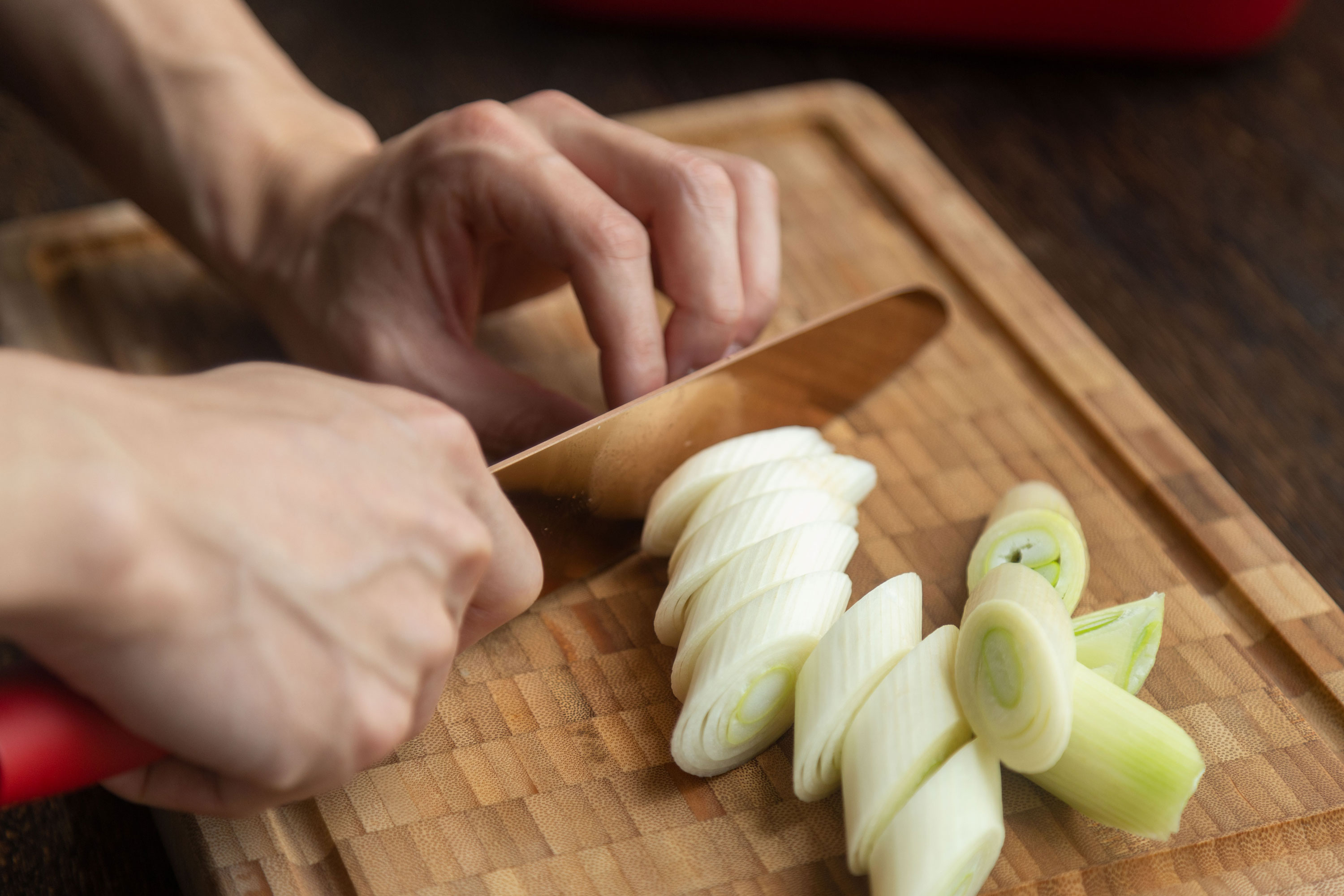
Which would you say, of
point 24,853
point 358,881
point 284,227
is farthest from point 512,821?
point 284,227

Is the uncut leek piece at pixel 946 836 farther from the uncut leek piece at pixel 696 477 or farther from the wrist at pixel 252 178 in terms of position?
the wrist at pixel 252 178

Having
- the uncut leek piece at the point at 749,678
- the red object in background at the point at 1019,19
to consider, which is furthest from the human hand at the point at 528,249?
the red object in background at the point at 1019,19

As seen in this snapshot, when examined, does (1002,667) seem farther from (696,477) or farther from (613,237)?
(613,237)

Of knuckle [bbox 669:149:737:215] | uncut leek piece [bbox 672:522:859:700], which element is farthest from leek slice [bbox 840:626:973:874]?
knuckle [bbox 669:149:737:215]

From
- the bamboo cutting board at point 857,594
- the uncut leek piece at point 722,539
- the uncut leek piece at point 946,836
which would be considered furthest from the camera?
the uncut leek piece at point 722,539

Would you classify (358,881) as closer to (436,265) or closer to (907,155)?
(436,265)

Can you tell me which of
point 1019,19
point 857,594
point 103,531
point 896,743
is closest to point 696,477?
point 857,594
